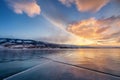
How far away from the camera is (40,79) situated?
7309 millimetres

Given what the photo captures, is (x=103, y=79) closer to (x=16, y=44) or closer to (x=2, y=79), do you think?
(x=2, y=79)

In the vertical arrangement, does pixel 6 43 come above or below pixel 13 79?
above

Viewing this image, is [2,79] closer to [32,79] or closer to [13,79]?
[13,79]

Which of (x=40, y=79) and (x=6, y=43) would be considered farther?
(x=6, y=43)

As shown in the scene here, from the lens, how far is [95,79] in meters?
7.38

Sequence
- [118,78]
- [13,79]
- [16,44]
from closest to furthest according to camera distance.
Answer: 1. [13,79]
2. [118,78]
3. [16,44]

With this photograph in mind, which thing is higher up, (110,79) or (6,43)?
(6,43)

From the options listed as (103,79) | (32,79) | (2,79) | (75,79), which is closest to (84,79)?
(75,79)

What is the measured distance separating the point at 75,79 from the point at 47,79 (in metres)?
1.58

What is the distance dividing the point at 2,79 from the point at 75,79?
4058mm

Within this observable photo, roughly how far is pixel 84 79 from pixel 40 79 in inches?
97.9

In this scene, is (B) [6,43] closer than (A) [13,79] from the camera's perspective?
No

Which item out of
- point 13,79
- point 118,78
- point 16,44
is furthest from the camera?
point 16,44

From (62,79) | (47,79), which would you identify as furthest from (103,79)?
(47,79)
